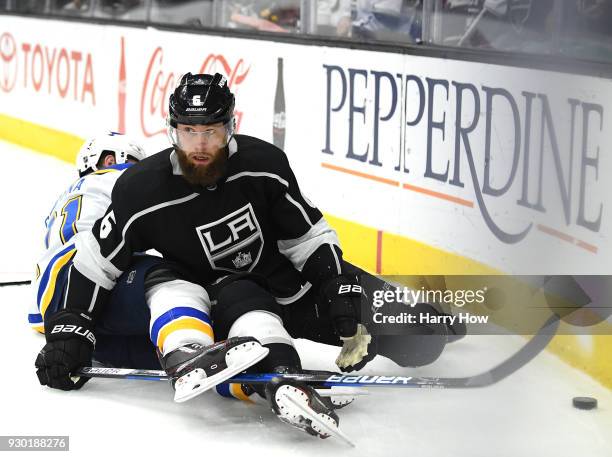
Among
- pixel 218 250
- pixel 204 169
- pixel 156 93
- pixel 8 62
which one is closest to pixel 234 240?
pixel 218 250

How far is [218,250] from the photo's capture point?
346 centimetres

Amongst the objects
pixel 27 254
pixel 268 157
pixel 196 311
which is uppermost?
Result: pixel 268 157

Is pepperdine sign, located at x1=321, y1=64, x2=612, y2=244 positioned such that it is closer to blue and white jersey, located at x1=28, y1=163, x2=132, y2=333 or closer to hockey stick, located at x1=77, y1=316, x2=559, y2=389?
hockey stick, located at x1=77, y1=316, x2=559, y2=389

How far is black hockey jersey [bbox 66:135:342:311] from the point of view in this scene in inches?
134

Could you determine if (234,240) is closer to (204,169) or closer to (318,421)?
(204,169)

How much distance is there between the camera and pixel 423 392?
11.3 ft

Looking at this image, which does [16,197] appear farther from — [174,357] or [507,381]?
[507,381]

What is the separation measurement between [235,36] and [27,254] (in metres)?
1.70

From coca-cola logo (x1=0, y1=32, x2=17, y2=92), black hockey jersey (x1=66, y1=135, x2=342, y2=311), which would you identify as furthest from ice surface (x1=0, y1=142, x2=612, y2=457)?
coca-cola logo (x1=0, y1=32, x2=17, y2=92)

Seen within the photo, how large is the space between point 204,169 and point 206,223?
0.56 ft

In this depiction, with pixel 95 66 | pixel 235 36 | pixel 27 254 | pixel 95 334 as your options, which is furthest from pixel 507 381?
pixel 95 66

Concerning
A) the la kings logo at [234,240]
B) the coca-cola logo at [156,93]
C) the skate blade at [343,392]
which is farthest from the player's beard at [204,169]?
the coca-cola logo at [156,93]

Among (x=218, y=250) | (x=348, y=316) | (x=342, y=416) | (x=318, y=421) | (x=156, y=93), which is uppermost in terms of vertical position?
(x=156, y=93)

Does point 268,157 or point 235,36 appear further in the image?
point 235,36
